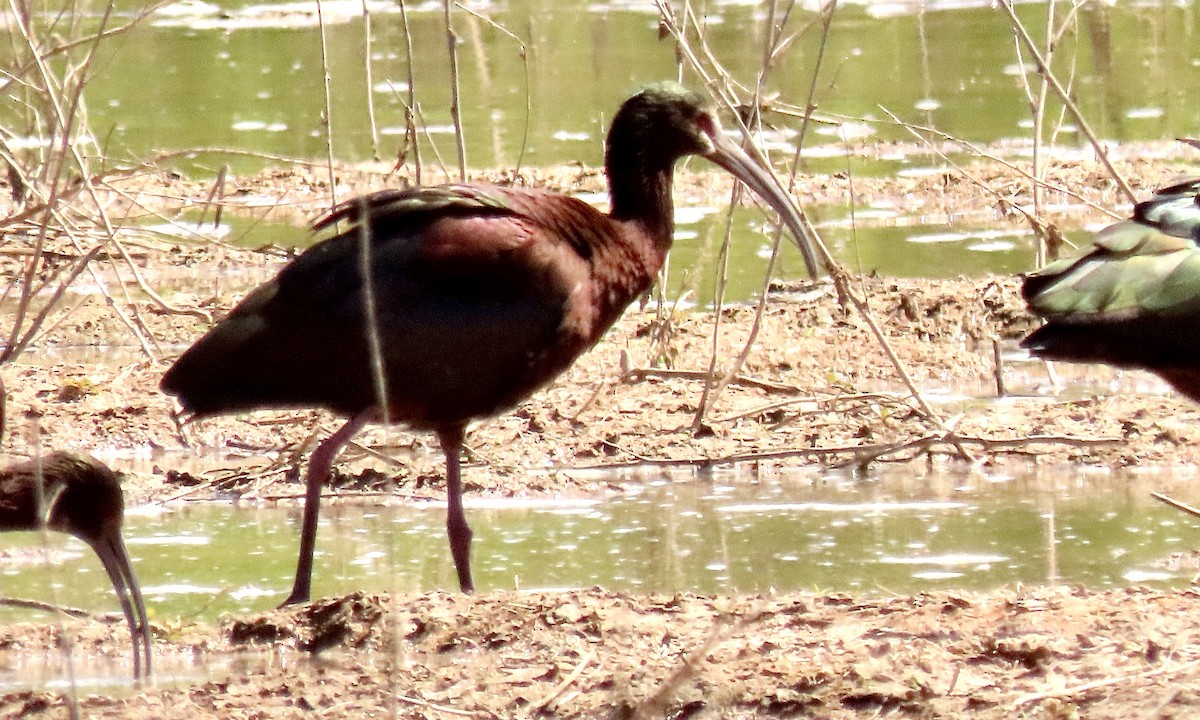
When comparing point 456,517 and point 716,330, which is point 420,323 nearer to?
point 456,517

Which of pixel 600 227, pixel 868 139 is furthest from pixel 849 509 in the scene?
pixel 868 139

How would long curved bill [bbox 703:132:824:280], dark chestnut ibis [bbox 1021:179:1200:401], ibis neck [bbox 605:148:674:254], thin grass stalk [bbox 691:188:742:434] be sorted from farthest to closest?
1. thin grass stalk [bbox 691:188:742:434]
2. long curved bill [bbox 703:132:824:280]
3. ibis neck [bbox 605:148:674:254]
4. dark chestnut ibis [bbox 1021:179:1200:401]

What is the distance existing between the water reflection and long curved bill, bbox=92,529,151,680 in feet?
0.70

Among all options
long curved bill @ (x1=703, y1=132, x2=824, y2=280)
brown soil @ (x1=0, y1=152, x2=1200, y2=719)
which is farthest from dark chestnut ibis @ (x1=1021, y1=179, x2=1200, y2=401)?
long curved bill @ (x1=703, y1=132, x2=824, y2=280)

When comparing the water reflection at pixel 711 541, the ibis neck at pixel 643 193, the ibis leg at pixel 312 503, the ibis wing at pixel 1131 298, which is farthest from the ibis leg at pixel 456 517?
the ibis wing at pixel 1131 298

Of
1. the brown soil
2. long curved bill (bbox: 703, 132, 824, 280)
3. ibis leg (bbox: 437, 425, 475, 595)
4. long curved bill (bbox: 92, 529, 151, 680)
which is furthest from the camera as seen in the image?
long curved bill (bbox: 703, 132, 824, 280)

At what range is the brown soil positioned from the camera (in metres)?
4.61

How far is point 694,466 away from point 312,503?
1910 millimetres

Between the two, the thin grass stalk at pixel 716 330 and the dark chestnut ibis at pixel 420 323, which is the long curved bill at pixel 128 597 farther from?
the thin grass stalk at pixel 716 330

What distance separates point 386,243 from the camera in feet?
19.8

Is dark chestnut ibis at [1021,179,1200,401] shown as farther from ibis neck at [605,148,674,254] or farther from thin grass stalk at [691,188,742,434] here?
thin grass stalk at [691,188,742,434]

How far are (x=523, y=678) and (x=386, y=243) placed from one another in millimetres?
1648


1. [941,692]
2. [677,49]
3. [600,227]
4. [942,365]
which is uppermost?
[677,49]

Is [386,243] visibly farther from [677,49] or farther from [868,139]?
[868,139]
